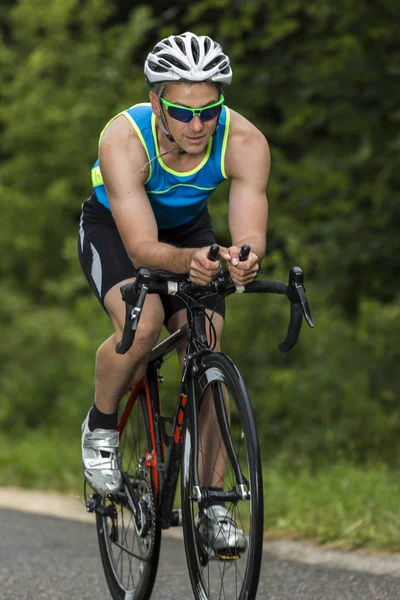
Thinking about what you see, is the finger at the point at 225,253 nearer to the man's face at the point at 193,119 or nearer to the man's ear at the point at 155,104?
the man's face at the point at 193,119

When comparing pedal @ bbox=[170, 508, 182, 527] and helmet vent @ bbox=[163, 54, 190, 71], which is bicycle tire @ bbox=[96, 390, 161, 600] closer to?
pedal @ bbox=[170, 508, 182, 527]

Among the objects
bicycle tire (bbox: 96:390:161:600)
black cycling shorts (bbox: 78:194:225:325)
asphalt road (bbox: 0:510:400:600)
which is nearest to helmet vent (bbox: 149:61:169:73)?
black cycling shorts (bbox: 78:194:225:325)

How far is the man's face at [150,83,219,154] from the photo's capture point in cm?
419

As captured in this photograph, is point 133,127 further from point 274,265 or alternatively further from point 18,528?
point 274,265

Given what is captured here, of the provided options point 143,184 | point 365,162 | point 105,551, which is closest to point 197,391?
point 143,184

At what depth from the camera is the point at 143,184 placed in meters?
4.36

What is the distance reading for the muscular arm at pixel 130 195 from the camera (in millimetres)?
4152

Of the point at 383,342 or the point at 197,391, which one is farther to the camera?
the point at 383,342

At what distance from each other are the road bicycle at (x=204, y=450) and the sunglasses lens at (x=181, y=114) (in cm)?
57

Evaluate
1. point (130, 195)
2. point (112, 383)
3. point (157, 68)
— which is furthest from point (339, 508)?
point (157, 68)

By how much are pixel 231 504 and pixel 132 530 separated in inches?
42.2

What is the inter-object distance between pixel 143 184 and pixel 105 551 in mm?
1774

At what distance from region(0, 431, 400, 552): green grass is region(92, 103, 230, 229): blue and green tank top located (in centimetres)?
218

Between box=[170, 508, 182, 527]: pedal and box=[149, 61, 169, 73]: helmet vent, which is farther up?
box=[149, 61, 169, 73]: helmet vent
